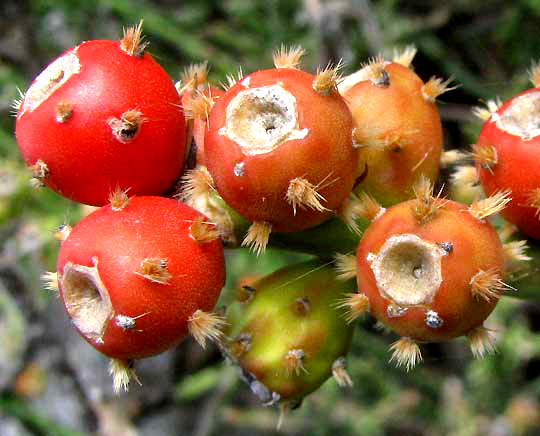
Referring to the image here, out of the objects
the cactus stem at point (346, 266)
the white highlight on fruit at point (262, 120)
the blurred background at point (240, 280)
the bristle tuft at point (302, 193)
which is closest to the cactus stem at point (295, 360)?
the cactus stem at point (346, 266)

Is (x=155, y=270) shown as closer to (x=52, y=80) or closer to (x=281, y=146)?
(x=281, y=146)

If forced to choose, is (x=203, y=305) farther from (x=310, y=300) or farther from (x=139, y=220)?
(x=310, y=300)

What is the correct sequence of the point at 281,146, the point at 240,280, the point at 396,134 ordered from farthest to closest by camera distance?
the point at 240,280 < the point at 396,134 < the point at 281,146

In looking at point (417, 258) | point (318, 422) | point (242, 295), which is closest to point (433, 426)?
point (318, 422)

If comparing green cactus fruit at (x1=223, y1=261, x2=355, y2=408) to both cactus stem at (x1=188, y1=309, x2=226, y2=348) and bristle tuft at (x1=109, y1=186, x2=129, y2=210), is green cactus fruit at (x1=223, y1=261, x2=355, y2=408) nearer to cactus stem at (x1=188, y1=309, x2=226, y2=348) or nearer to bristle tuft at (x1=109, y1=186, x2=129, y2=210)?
cactus stem at (x1=188, y1=309, x2=226, y2=348)

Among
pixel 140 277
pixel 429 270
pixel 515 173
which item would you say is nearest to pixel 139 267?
pixel 140 277

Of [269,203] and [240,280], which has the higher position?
[269,203]
